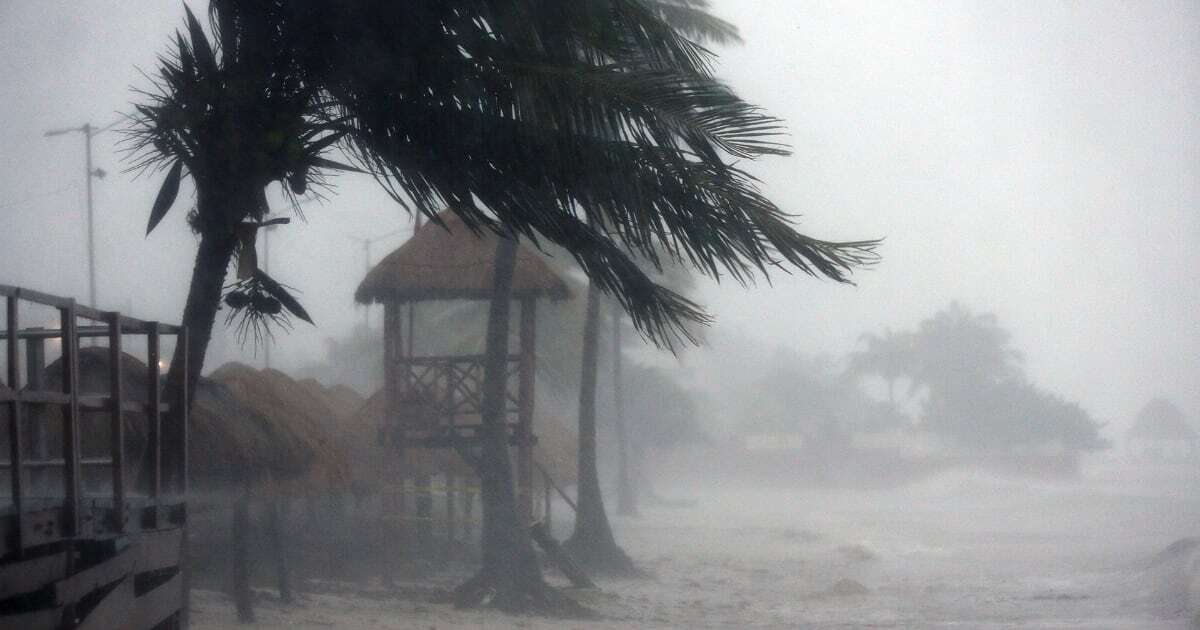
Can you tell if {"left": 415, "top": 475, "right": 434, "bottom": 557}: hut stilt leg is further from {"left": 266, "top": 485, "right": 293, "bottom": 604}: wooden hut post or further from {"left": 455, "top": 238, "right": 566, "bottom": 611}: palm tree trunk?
{"left": 266, "top": 485, "right": 293, "bottom": 604}: wooden hut post

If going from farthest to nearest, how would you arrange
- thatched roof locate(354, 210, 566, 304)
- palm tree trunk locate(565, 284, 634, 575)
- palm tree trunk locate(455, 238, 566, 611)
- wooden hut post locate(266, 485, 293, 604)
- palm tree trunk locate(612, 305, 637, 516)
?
1. palm tree trunk locate(612, 305, 637, 516)
2. palm tree trunk locate(565, 284, 634, 575)
3. thatched roof locate(354, 210, 566, 304)
4. palm tree trunk locate(455, 238, 566, 611)
5. wooden hut post locate(266, 485, 293, 604)

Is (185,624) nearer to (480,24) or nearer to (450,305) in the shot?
(480,24)

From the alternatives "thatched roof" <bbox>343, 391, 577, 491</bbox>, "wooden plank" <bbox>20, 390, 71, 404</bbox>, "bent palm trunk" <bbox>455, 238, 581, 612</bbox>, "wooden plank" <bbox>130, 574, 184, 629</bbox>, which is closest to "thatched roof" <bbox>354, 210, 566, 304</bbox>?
"bent palm trunk" <bbox>455, 238, 581, 612</bbox>

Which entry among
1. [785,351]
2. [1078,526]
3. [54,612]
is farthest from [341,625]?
[785,351]

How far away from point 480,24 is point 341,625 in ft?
30.2

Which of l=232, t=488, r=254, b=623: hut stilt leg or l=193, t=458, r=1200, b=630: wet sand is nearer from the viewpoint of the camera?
l=232, t=488, r=254, b=623: hut stilt leg

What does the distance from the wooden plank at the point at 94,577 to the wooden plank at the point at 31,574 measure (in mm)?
49

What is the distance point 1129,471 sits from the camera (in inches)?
3996

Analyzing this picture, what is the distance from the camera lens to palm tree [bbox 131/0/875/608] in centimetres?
627

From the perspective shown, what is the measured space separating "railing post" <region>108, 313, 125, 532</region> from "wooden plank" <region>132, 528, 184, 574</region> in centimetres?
26

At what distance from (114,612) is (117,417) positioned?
0.85 metres

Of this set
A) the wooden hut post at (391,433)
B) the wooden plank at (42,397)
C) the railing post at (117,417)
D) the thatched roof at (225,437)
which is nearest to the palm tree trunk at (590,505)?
the wooden hut post at (391,433)

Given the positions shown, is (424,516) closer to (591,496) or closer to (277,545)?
(591,496)

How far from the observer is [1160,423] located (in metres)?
110
